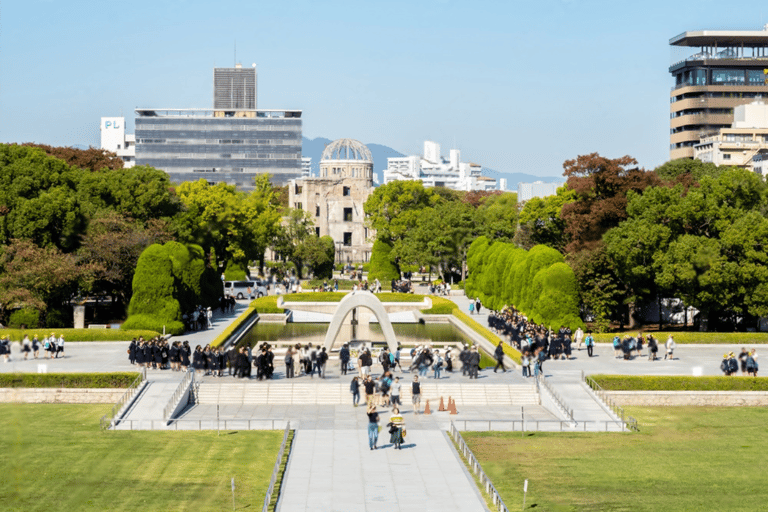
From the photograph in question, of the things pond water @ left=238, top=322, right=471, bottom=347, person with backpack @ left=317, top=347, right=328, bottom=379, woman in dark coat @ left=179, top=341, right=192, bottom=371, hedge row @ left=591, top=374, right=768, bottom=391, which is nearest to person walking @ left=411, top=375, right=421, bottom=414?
person with backpack @ left=317, top=347, right=328, bottom=379

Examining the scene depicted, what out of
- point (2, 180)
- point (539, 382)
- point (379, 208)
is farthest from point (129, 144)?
point (539, 382)

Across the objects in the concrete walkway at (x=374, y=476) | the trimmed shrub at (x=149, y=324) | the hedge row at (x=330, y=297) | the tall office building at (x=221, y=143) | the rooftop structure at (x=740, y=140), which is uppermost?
the tall office building at (x=221, y=143)

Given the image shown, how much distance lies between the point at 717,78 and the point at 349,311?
289 feet

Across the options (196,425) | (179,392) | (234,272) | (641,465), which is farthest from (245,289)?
(641,465)

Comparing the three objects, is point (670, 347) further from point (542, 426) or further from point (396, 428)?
point (396, 428)

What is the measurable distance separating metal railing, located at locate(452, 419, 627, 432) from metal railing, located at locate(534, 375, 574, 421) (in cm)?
54

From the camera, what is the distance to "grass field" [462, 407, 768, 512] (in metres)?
22.3

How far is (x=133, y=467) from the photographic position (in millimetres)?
24953

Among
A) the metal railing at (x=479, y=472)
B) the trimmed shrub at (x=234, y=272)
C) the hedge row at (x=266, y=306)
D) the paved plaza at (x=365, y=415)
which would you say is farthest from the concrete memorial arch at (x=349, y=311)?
the trimmed shrub at (x=234, y=272)

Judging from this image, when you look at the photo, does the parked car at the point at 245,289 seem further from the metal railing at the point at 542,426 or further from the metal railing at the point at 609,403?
the metal railing at the point at 542,426

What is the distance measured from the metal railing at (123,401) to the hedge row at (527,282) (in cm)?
2181

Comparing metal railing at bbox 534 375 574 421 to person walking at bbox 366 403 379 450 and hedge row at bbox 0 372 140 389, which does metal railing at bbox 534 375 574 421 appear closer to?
person walking at bbox 366 403 379 450

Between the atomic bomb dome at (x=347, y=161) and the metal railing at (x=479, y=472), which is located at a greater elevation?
the atomic bomb dome at (x=347, y=161)

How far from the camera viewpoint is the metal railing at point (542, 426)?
30.6 m
